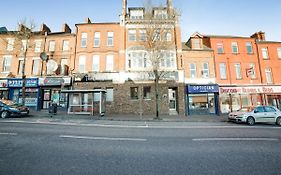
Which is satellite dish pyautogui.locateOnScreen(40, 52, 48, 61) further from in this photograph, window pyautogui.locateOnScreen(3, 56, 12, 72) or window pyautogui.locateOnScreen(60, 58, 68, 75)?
window pyautogui.locateOnScreen(3, 56, 12, 72)

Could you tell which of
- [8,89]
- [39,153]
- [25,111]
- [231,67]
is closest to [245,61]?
[231,67]

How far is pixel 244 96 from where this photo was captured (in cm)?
2119

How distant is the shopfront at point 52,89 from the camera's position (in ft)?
66.9

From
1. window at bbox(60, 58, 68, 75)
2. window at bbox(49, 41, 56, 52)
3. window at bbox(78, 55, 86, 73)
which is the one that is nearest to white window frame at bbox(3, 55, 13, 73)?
window at bbox(49, 41, 56, 52)

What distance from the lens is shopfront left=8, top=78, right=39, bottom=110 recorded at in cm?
2056

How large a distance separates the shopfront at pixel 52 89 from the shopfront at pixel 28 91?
720 millimetres

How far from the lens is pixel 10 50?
21969 mm

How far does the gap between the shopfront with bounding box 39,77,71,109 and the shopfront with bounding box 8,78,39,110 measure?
2.36 ft

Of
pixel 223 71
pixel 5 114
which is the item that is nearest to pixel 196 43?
pixel 223 71

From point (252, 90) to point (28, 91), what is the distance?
104 feet

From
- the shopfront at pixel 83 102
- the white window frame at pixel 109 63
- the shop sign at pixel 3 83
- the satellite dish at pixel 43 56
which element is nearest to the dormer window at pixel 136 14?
the white window frame at pixel 109 63

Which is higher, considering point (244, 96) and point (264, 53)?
point (264, 53)

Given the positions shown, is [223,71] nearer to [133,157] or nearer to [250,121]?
[250,121]

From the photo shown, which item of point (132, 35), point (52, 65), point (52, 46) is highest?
point (132, 35)
